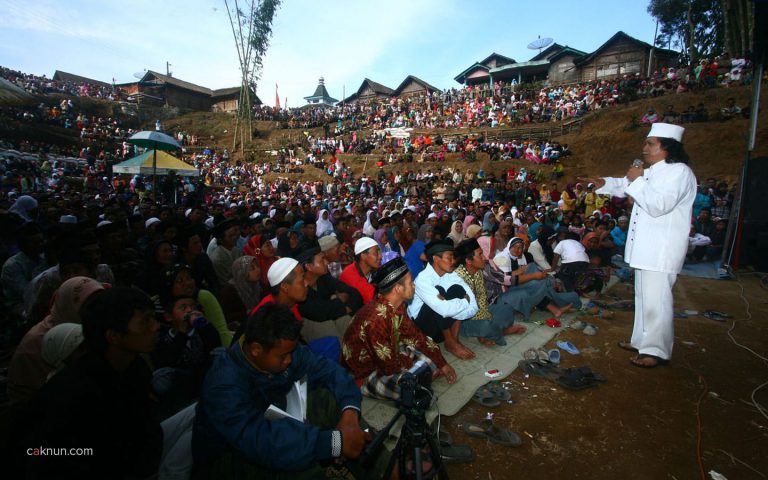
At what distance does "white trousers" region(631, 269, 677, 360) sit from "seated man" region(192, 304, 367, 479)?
3.31m

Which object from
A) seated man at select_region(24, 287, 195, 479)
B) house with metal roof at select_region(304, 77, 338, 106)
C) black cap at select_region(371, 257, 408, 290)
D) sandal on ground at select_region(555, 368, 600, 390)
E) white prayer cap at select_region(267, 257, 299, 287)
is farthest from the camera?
house with metal roof at select_region(304, 77, 338, 106)

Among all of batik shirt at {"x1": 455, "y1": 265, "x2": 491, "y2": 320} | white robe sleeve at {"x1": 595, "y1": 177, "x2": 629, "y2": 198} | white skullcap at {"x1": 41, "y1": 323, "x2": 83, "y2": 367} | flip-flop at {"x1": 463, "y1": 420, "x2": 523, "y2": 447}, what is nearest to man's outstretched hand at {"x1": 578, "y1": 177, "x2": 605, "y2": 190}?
white robe sleeve at {"x1": 595, "y1": 177, "x2": 629, "y2": 198}

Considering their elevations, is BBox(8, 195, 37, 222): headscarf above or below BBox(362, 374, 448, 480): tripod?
above

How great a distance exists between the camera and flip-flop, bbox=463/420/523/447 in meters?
2.71

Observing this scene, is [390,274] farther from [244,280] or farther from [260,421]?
[244,280]

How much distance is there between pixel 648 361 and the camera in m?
3.76

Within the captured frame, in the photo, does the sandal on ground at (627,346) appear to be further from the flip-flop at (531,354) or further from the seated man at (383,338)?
the seated man at (383,338)

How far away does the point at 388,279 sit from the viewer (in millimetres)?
3010

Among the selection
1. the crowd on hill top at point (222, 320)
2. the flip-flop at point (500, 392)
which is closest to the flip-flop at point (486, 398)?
the flip-flop at point (500, 392)

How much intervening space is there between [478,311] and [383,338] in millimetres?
1874

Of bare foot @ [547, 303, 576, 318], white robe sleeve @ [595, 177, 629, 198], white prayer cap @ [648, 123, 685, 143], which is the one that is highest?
white prayer cap @ [648, 123, 685, 143]

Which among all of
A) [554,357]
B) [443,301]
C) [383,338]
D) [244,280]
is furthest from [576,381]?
[244,280]

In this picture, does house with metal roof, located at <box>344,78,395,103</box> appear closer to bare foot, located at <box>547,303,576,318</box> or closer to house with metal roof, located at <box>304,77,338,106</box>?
house with metal roof, located at <box>304,77,338,106</box>

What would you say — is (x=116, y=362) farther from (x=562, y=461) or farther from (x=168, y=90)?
(x=168, y=90)
